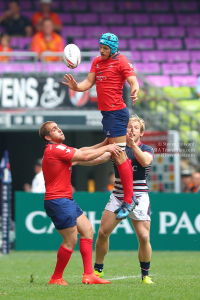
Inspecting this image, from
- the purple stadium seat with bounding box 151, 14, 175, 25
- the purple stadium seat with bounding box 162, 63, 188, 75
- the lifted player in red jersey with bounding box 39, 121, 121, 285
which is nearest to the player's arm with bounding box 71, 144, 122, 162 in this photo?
the lifted player in red jersey with bounding box 39, 121, 121, 285

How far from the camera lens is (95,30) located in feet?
67.1

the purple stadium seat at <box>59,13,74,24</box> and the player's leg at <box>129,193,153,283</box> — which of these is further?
the purple stadium seat at <box>59,13,74,24</box>

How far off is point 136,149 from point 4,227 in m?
5.66

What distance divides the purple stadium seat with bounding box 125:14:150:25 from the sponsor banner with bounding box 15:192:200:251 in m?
10.2

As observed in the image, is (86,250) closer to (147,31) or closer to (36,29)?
(36,29)

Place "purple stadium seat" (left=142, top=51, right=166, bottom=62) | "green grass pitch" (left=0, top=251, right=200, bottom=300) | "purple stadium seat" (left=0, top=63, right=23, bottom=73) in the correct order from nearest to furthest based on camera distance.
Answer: "green grass pitch" (left=0, top=251, right=200, bottom=300)
"purple stadium seat" (left=0, top=63, right=23, bottom=73)
"purple stadium seat" (left=142, top=51, right=166, bottom=62)

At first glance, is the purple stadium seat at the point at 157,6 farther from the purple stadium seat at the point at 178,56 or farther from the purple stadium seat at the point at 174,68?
the purple stadium seat at the point at 174,68

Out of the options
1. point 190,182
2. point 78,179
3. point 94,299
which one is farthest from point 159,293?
point 78,179

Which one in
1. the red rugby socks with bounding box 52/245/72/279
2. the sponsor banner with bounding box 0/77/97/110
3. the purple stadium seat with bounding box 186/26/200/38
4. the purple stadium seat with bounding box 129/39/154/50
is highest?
the purple stadium seat with bounding box 186/26/200/38

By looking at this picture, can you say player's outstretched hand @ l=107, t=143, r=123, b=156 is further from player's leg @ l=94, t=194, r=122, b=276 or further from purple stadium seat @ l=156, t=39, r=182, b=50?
purple stadium seat @ l=156, t=39, r=182, b=50

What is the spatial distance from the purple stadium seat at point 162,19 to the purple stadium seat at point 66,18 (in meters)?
2.86

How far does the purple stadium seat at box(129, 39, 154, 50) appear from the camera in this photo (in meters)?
20.1

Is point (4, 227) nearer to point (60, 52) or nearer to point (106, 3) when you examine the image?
point (60, 52)

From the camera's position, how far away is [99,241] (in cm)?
739
